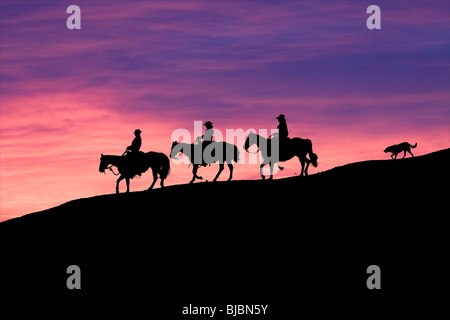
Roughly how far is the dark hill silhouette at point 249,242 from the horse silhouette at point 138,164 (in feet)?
4.75

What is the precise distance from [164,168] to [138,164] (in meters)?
1.72

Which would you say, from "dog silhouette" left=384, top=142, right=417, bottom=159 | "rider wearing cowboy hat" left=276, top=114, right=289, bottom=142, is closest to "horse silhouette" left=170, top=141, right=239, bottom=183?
"rider wearing cowboy hat" left=276, top=114, right=289, bottom=142

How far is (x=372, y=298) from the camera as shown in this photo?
2320cm

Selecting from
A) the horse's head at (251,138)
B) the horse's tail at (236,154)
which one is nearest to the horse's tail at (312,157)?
the horse's head at (251,138)

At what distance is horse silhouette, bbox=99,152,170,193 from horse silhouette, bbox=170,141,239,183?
92 centimetres

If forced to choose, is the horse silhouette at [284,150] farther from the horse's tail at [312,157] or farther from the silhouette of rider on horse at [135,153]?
the silhouette of rider on horse at [135,153]

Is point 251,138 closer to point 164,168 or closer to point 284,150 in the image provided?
point 284,150

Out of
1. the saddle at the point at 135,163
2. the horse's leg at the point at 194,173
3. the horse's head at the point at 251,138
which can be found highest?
the horse's head at the point at 251,138

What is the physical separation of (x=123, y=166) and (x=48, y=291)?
971 centimetres

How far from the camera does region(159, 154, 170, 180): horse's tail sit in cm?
3659

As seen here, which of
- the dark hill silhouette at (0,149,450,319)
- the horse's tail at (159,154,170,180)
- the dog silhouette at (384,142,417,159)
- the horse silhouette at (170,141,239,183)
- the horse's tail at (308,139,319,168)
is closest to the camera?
the dark hill silhouette at (0,149,450,319)

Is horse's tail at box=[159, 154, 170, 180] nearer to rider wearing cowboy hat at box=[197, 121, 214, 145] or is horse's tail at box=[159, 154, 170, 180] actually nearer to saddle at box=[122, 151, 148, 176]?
saddle at box=[122, 151, 148, 176]

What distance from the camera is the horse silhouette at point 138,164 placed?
35.4 m

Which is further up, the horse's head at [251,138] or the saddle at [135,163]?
the horse's head at [251,138]
